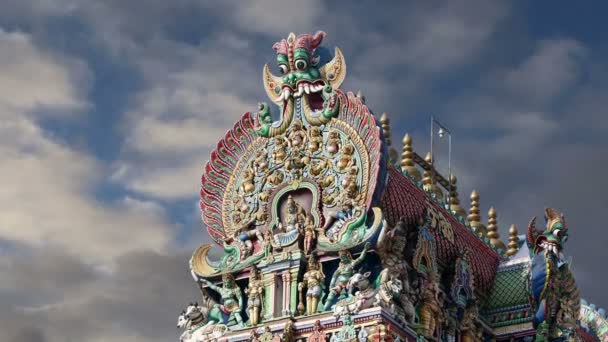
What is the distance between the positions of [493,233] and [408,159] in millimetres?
4184

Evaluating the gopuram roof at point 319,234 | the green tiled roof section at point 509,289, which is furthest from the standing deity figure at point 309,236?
the green tiled roof section at point 509,289

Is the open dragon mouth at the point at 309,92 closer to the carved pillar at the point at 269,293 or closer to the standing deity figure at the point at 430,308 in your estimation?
the carved pillar at the point at 269,293

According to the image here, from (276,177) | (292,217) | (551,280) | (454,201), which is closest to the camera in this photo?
(292,217)

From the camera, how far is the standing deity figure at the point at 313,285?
84.7 ft

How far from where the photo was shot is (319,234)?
86.6ft

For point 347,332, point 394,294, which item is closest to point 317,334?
point 347,332

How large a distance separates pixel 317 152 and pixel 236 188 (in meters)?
1.92

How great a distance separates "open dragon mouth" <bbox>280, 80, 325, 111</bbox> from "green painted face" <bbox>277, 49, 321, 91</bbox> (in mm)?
62

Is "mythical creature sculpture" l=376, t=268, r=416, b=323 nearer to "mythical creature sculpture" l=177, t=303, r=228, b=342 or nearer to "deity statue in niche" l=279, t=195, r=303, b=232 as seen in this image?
"deity statue in niche" l=279, t=195, r=303, b=232

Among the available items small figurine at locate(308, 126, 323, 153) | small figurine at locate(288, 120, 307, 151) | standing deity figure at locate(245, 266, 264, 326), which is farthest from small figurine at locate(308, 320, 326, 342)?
small figurine at locate(288, 120, 307, 151)

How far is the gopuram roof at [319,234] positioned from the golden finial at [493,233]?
157 inches

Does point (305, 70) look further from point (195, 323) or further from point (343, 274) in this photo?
point (195, 323)

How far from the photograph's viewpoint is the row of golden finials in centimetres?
3016

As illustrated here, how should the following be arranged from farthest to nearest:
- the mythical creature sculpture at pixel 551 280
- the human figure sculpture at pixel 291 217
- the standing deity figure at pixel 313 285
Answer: the mythical creature sculpture at pixel 551 280 < the human figure sculpture at pixel 291 217 < the standing deity figure at pixel 313 285
